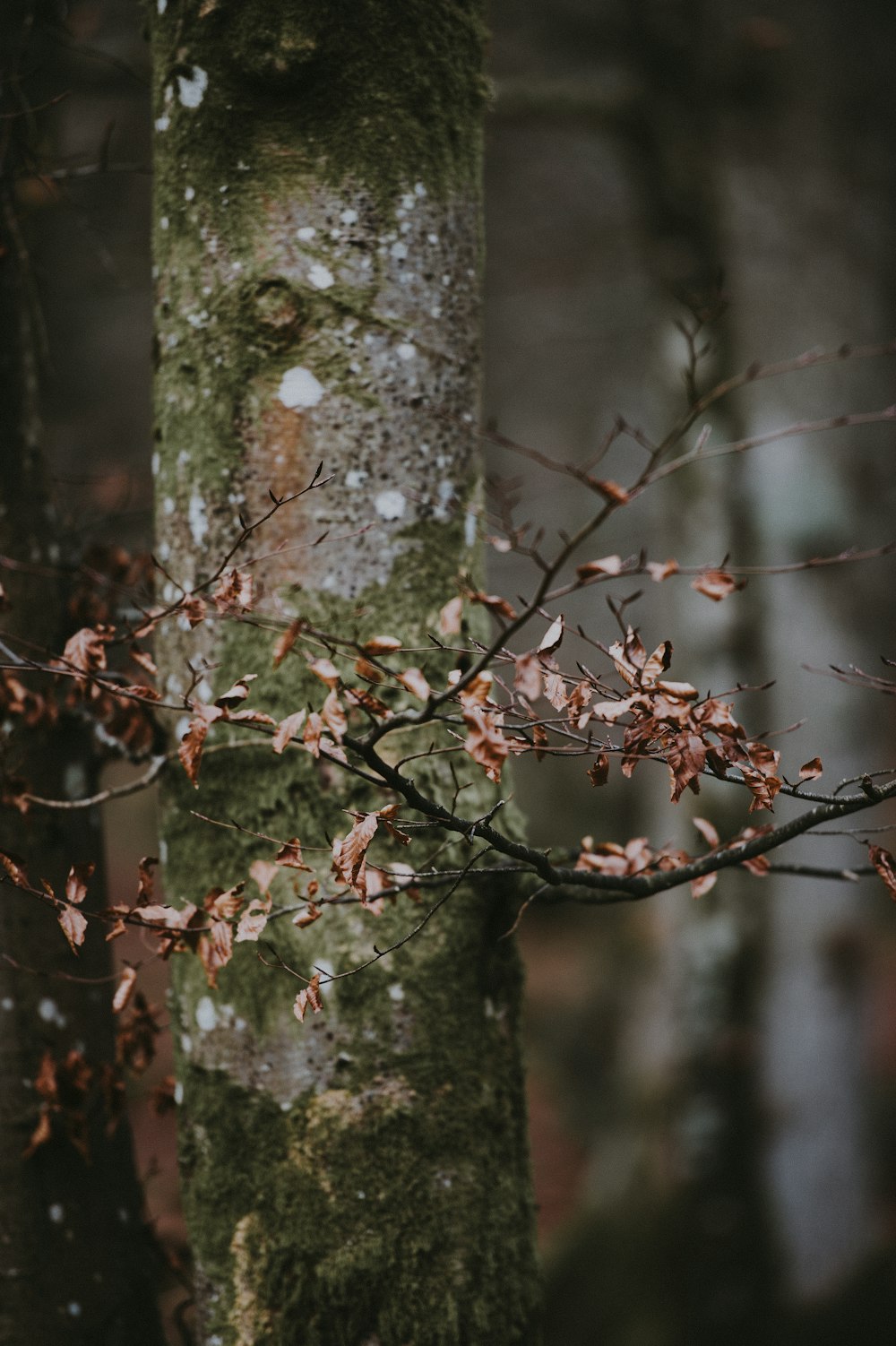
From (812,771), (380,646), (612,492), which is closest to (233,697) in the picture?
(380,646)

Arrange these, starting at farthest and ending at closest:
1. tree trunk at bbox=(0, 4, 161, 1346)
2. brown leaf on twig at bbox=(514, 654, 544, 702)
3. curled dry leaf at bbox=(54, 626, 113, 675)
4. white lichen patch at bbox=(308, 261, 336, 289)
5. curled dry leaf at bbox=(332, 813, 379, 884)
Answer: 1. tree trunk at bbox=(0, 4, 161, 1346)
2. white lichen patch at bbox=(308, 261, 336, 289)
3. curled dry leaf at bbox=(54, 626, 113, 675)
4. curled dry leaf at bbox=(332, 813, 379, 884)
5. brown leaf on twig at bbox=(514, 654, 544, 702)

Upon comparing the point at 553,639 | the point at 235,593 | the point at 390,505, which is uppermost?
the point at 390,505

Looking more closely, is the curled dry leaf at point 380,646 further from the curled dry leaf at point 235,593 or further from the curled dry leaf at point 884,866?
the curled dry leaf at point 884,866

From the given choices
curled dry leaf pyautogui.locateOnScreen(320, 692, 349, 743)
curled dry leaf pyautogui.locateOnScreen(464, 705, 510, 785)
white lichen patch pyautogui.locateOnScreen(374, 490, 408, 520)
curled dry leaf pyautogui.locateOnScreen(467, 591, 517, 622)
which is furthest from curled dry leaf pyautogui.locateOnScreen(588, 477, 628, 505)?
white lichen patch pyautogui.locateOnScreen(374, 490, 408, 520)

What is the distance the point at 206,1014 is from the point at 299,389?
1.22m

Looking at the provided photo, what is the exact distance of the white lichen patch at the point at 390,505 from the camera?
1809 millimetres

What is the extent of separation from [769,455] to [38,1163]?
453cm

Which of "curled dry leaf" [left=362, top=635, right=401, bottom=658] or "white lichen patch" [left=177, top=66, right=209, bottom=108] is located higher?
"white lichen patch" [left=177, top=66, right=209, bottom=108]

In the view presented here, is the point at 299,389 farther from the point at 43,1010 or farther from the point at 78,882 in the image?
the point at 43,1010

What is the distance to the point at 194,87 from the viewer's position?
72.0 inches

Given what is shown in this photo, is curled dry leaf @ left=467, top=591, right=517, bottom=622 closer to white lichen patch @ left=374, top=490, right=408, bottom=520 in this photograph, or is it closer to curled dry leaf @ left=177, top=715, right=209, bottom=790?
curled dry leaf @ left=177, top=715, right=209, bottom=790

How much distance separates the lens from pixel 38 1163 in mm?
2094

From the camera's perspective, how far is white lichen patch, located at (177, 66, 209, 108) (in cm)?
182

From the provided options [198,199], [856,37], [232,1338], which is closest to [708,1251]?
[232,1338]
